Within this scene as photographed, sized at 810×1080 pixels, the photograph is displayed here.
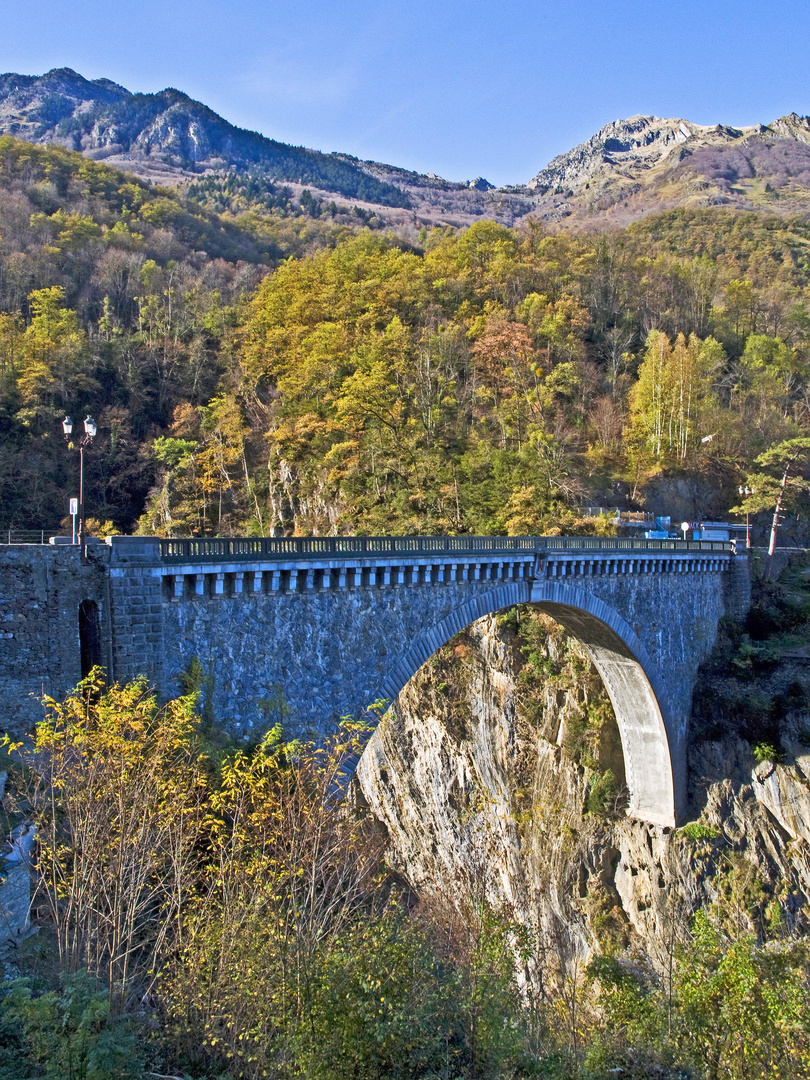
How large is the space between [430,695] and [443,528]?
8905mm

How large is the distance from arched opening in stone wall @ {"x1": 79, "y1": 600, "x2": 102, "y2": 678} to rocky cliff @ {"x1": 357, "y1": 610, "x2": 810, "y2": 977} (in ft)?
48.2

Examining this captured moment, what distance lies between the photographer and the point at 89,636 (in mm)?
13273

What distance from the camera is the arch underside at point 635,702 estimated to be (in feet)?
89.7

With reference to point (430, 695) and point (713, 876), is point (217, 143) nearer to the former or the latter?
point (430, 695)

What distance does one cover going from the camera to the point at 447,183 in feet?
563

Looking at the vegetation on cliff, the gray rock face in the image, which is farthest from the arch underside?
the gray rock face

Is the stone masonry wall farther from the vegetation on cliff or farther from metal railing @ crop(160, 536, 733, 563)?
metal railing @ crop(160, 536, 733, 563)

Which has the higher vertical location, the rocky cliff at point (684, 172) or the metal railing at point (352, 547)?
the rocky cliff at point (684, 172)

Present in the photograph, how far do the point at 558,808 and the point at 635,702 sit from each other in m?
5.93

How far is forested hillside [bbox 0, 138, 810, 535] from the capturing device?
1467 inches

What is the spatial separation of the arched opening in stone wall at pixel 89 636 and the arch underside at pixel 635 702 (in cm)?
1652

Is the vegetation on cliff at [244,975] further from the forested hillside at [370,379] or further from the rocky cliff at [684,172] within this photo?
the rocky cliff at [684,172]

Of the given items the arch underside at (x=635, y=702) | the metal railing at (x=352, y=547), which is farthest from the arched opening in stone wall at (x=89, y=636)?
the arch underside at (x=635, y=702)

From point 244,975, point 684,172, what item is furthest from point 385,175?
point 244,975
